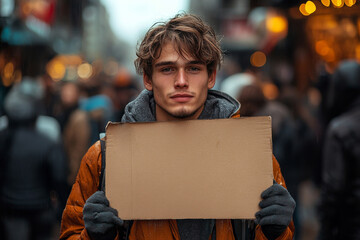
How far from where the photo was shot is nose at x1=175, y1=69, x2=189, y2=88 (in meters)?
2.49

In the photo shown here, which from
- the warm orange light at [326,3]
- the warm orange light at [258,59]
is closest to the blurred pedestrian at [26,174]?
the warm orange light at [326,3]

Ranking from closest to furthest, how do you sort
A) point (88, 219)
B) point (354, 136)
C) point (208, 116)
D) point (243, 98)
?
point (88, 219) → point (208, 116) → point (354, 136) → point (243, 98)

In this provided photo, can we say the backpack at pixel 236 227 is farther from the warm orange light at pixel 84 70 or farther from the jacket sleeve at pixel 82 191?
the warm orange light at pixel 84 70

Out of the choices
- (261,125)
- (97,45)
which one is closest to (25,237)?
(261,125)

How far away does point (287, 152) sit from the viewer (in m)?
5.91

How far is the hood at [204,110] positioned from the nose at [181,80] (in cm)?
30

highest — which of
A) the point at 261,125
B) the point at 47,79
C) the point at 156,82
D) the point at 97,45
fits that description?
the point at 97,45

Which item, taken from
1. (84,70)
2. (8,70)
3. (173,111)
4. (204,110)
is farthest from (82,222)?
(84,70)

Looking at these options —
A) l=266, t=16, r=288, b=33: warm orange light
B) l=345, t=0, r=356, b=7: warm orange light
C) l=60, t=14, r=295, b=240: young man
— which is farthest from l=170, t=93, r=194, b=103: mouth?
l=266, t=16, r=288, b=33: warm orange light

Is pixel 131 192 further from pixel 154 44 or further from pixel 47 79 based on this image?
pixel 47 79

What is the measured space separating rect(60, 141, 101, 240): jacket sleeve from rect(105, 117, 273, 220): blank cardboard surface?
213mm

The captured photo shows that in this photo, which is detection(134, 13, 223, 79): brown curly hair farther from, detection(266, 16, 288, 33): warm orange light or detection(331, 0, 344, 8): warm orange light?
detection(266, 16, 288, 33): warm orange light

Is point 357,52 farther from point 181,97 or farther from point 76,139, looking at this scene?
point 181,97

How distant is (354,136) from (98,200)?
230 centimetres
